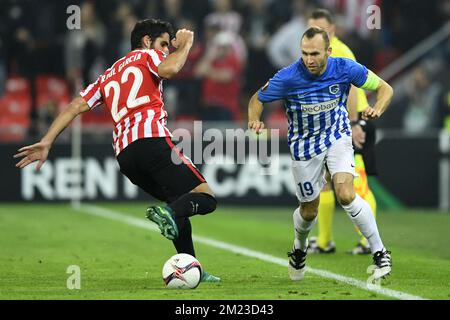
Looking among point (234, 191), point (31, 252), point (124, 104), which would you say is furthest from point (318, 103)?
point (234, 191)

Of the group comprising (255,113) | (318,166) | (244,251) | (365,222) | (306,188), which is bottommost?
(244,251)

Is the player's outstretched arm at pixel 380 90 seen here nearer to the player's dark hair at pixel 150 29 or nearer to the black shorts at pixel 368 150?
the player's dark hair at pixel 150 29

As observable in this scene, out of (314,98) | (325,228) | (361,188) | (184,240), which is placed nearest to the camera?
(184,240)

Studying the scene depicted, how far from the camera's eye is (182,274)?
815 centimetres

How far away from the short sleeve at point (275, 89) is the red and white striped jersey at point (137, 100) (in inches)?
34.9

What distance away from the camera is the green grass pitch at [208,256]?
7.97m

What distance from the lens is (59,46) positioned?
19875mm

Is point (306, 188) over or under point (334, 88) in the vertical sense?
under

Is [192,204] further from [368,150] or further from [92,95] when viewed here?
[368,150]

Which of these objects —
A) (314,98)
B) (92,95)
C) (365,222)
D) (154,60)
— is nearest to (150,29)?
(154,60)

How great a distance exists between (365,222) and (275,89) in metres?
1.29

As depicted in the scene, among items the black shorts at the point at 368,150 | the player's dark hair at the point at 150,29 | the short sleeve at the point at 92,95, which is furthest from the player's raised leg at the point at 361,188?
the short sleeve at the point at 92,95

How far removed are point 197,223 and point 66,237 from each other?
2.68 m

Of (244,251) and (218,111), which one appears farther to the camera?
(218,111)
